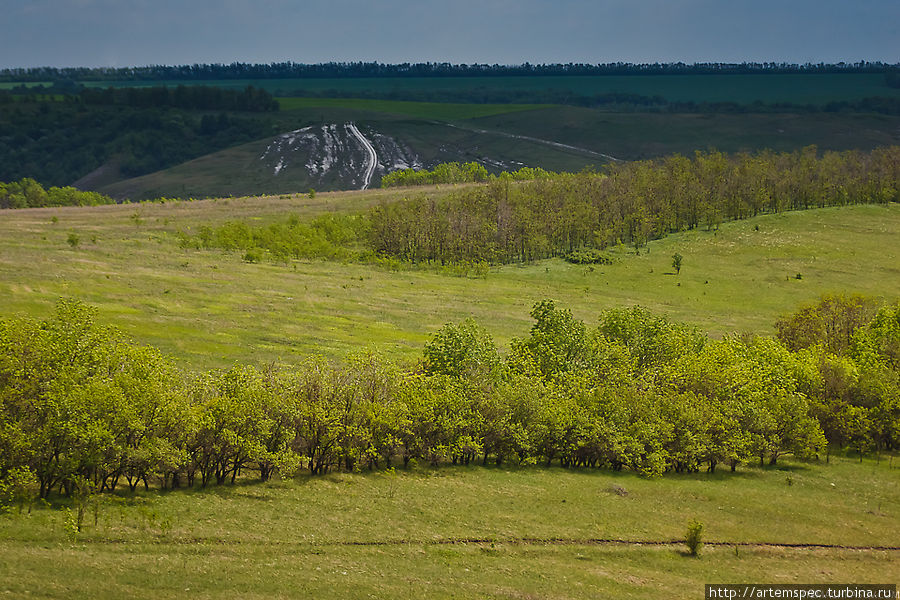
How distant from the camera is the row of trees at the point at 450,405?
4628 centimetres

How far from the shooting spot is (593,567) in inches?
1780

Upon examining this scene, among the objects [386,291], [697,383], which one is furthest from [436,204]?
[697,383]

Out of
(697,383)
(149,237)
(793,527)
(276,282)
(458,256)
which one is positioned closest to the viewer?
(793,527)

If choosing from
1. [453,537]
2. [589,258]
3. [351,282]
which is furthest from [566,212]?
[453,537]

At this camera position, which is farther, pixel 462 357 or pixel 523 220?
pixel 523 220

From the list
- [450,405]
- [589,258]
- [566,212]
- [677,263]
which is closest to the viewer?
[450,405]

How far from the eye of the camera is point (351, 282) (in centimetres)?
12256

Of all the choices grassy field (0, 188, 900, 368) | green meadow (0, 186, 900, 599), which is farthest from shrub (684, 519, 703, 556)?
grassy field (0, 188, 900, 368)

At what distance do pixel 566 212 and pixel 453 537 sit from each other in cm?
13185

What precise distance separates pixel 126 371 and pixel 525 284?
304ft

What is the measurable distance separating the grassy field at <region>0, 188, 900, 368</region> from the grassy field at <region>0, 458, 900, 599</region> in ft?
94.8

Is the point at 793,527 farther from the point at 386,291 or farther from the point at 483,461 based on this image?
the point at 386,291

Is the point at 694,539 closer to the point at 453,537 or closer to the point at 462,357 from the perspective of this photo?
the point at 453,537

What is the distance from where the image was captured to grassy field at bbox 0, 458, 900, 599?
38000 millimetres
